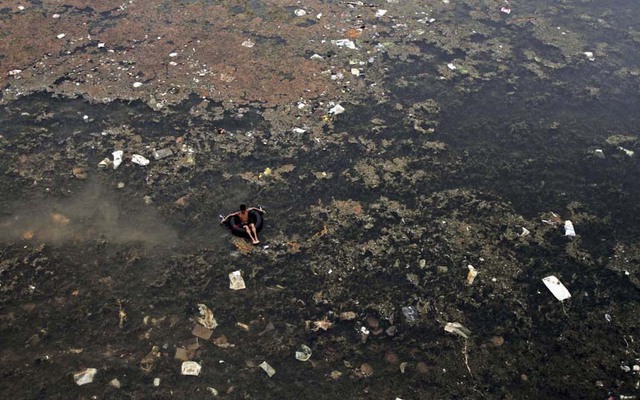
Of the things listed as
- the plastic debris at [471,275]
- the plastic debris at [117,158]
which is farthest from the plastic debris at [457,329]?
the plastic debris at [117,158]

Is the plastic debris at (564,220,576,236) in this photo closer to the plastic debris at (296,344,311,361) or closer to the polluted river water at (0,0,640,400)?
the polluted river water at (0,0,640,400)

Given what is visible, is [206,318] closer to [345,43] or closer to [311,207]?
[311,207]

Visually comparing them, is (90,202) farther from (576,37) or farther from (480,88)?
(576,37)

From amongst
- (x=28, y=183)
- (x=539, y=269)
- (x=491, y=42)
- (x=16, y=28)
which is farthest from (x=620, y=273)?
(x=16, y=28)

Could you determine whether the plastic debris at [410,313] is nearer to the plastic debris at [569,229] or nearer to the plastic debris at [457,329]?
the plastic debris at [457,329]

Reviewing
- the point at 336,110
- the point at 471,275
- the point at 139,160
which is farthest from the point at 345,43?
the point at 471,275

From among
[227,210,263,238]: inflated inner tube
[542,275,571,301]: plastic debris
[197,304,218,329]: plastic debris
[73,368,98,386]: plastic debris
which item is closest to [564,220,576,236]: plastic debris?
[542,275,571,301]: plastic debris
